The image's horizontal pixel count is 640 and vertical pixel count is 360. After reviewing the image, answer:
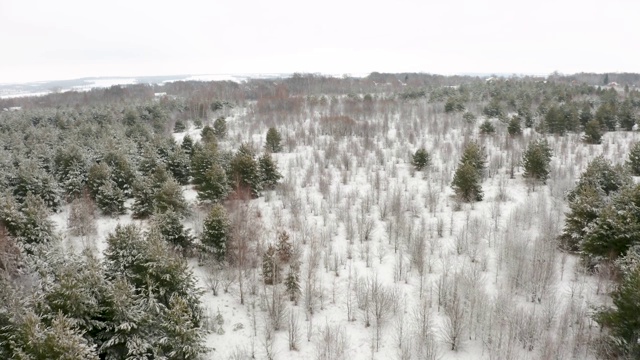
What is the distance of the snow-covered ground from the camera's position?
1098 cm

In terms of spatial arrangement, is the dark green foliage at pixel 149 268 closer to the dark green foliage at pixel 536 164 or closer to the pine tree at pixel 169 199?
the pine tree at pixel 169 199

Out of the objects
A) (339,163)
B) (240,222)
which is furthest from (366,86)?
(240,222)

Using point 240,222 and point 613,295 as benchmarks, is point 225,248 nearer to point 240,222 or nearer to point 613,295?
point 240,222

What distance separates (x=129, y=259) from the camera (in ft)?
36.8

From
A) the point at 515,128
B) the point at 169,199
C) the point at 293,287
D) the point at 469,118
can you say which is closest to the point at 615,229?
the point at 293,287

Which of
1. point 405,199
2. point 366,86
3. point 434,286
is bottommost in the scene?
point 434,286

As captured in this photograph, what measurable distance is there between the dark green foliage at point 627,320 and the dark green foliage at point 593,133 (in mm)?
27257

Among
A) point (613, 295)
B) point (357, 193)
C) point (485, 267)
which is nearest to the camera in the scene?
point (613, 295)

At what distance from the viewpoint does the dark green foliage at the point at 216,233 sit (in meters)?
15.1

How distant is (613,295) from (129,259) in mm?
13842

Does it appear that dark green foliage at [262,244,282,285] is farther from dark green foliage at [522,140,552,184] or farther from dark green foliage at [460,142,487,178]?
dark green foliage at [522,140,552,184]

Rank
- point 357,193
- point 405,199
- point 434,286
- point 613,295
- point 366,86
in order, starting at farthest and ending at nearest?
1. point 366,86
2. point 357,193
3. point 405,199
4. point 434,286
5. point 613,295

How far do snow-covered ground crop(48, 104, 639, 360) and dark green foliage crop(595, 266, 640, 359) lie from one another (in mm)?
973

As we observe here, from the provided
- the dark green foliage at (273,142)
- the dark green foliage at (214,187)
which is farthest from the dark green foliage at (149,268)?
the dark green foliage at (273,142)
